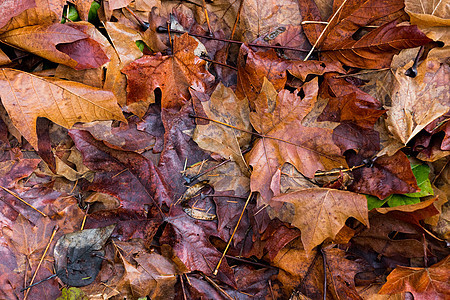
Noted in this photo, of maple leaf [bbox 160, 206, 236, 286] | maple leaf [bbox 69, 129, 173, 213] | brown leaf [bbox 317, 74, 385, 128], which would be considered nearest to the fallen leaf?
maple leaf [bbox 69, 129, 173, 213]

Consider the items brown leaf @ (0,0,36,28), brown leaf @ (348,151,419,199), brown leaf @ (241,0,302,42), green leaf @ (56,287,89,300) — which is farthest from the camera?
brown leaf @ (241,0,302,42)

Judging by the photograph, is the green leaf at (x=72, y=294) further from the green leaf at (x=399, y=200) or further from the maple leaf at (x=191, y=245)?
the green leaf at (x=399, y=200)

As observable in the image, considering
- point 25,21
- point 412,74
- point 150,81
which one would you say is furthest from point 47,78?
point 412,74

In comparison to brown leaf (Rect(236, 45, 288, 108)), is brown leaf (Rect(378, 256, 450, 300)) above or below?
below

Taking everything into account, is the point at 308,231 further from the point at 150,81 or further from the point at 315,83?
the point at 150,81

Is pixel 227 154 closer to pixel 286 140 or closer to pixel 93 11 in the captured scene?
pixel 286 140

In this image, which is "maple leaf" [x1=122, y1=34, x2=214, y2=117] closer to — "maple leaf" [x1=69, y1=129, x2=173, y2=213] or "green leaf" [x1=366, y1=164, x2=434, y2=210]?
"maple leaf" [x1=69, y1=129, x2=173, y2=213]

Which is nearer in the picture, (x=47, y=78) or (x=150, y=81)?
(x=47, y=78)
